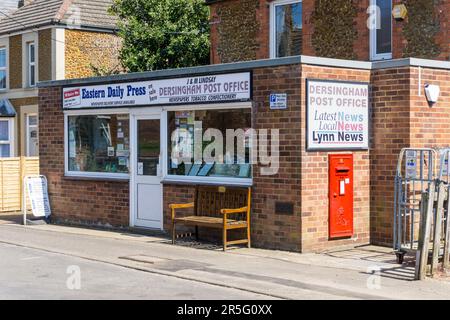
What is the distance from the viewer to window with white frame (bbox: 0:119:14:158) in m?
25.8

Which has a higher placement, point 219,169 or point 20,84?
point 20,84

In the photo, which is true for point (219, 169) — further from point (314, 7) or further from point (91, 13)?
point (91, 13)

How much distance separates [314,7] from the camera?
53.8ft

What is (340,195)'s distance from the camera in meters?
11.5

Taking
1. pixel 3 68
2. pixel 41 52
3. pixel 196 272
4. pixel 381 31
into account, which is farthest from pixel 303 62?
pixel 3 68

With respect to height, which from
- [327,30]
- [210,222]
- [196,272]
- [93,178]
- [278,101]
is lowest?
[196,272]

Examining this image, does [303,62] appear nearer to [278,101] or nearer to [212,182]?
[278,101]

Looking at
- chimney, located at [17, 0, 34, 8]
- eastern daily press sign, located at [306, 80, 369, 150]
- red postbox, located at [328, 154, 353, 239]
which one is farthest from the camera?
chimney, located at [17, 0, 34, 8]

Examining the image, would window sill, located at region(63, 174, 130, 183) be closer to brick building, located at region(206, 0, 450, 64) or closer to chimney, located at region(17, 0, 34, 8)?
brick building, located at region(206, 0, 450, 64)

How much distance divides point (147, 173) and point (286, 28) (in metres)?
5.78

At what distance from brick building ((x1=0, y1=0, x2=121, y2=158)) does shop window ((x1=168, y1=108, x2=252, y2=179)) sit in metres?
11.7

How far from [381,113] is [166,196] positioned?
431cm

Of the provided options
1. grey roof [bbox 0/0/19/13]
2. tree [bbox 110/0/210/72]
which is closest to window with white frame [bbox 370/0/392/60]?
tree [bbox 110/0/210/72]
